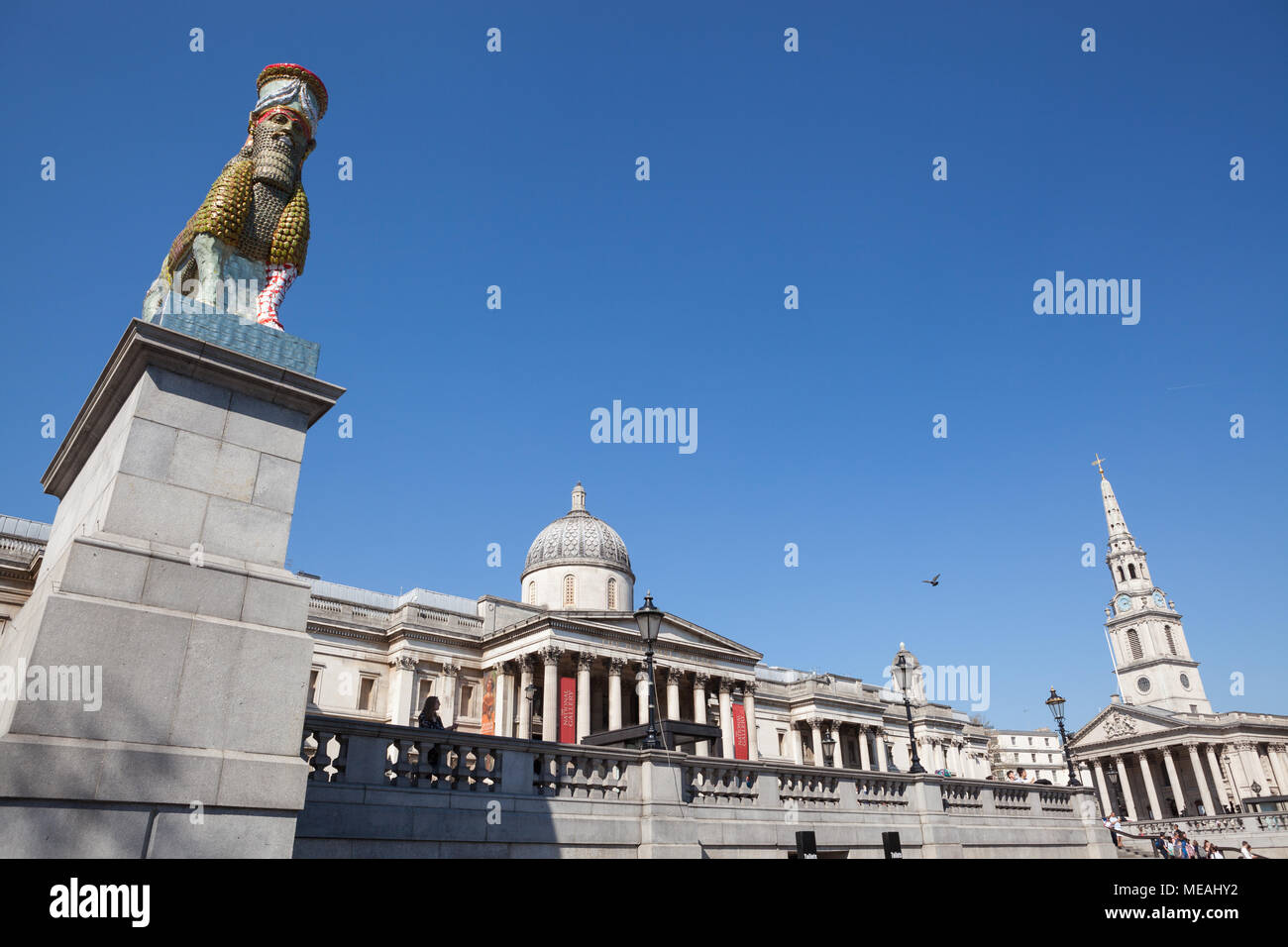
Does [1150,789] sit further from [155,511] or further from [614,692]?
[155,511]

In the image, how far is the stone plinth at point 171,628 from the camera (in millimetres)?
5863

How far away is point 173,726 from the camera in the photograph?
253 inches

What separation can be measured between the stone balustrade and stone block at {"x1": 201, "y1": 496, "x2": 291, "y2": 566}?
2404 mm

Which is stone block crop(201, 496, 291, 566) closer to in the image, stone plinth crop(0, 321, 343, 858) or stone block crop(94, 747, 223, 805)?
stone plinth crop(0, 321, 343, 858)

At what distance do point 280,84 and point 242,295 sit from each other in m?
3.09

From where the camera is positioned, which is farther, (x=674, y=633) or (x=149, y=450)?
(x=674, y=633)

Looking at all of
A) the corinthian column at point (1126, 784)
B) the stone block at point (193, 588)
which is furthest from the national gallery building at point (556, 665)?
the corinthian column at point (1126, 784)

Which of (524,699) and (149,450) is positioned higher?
(524,699)

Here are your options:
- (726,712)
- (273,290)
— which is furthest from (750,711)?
(273,290)

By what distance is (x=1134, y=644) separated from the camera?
344ft

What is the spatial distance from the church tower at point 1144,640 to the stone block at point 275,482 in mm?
114473

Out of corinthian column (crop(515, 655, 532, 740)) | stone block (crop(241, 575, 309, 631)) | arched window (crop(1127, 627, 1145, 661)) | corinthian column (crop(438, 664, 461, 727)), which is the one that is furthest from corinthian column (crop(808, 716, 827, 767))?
arched window (crop(1127, 627, 1145, 661))

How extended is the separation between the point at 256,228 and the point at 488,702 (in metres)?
40.0
